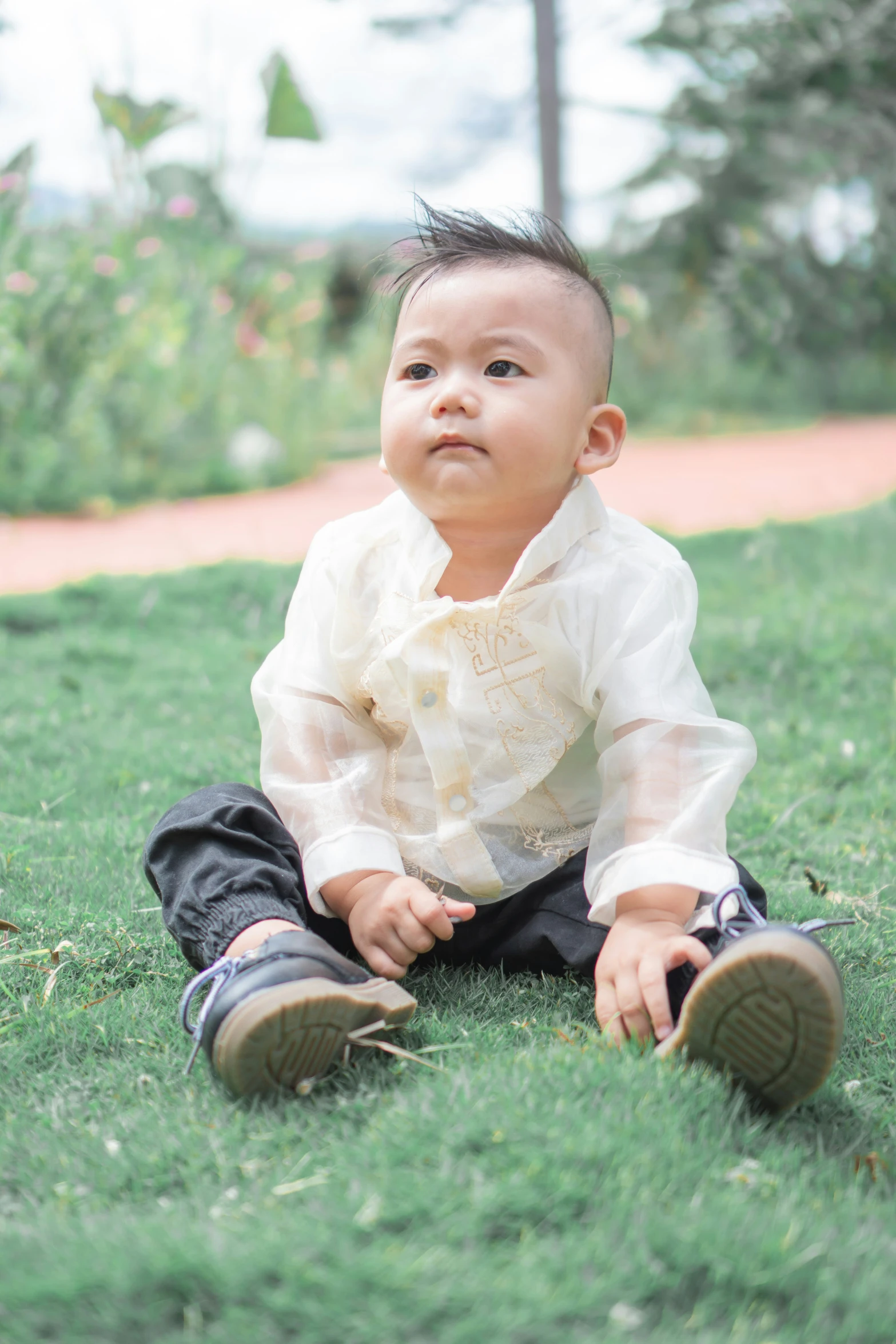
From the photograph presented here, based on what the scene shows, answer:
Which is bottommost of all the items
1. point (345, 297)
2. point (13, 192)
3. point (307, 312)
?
point (307, 312)

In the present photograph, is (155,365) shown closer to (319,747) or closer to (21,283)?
(21,283)

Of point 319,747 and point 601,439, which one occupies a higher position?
point 601,439

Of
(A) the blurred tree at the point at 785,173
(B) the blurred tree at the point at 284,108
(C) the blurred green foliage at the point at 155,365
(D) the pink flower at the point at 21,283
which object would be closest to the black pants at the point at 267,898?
(C) the blurred green foliage at the point at 155,365

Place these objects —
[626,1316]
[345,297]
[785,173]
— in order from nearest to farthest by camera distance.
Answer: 1. [626,1316]
2. [785,173]
3. [345,297]

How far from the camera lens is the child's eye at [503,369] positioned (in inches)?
61.1

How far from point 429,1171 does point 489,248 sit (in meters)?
1.09

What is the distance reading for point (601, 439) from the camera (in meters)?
1.64

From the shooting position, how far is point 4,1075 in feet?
4.45

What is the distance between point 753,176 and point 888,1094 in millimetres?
9347

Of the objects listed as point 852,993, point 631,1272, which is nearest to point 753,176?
point 852,993

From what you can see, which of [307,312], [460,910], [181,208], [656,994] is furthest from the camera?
[307,312]

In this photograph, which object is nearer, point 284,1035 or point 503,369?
point 284,1035

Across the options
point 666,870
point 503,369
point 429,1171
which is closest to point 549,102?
point 503,369

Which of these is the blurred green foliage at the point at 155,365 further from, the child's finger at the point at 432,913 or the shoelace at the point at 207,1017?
the shoelace at the point at 207,1017
